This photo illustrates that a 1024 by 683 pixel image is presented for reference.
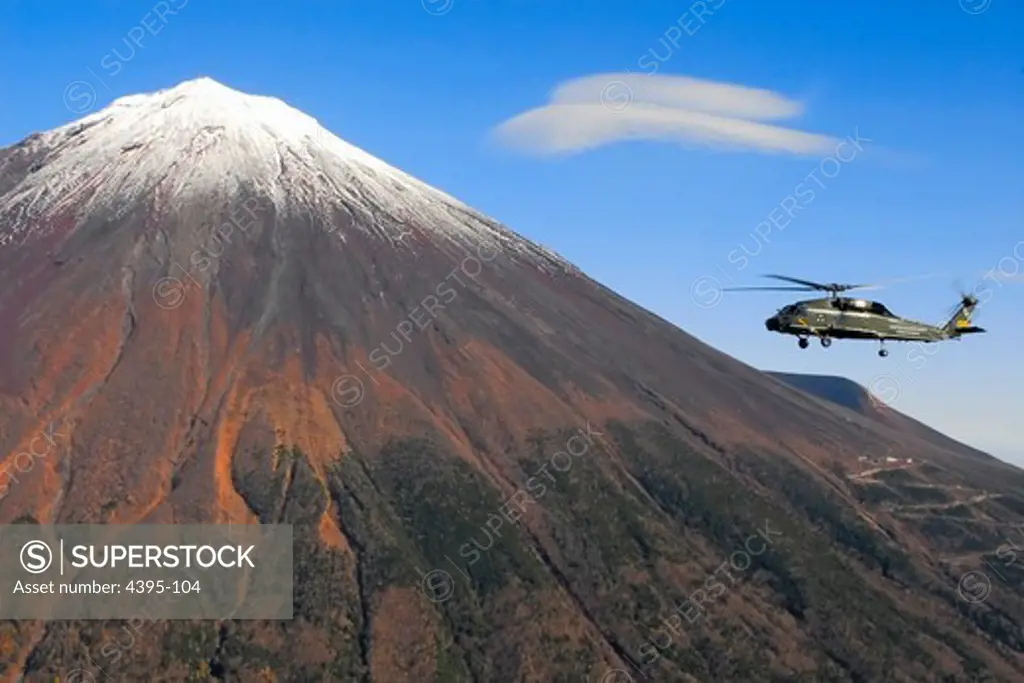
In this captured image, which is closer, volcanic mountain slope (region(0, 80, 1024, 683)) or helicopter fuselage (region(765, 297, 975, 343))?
helicopter fuselage (region(765, 297, 975, 343))

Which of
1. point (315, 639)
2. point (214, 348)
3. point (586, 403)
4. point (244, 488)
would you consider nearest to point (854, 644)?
point (586, 403)

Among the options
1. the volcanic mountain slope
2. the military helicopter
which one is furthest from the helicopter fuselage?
the volcanic mountain slope

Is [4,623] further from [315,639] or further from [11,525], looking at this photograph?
[315,639]

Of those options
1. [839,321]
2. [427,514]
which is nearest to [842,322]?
[839,321]

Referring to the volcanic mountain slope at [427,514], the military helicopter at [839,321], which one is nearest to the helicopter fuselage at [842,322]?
the military helicopter at [839,321]

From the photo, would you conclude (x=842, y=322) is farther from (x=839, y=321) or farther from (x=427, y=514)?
(x=427, y=514)

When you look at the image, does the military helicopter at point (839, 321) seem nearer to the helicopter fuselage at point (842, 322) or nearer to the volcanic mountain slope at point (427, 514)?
the helicopter fuselage at point (842, 322)

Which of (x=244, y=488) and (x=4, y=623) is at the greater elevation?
(x=244, y=488)

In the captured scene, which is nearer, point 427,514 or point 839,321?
point 839,321

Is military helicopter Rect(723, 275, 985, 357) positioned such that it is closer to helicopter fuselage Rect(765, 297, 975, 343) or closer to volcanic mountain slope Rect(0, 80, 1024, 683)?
helicopter fuselage Rect(765, 297, 975, 343)

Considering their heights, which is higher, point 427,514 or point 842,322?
point 427,514

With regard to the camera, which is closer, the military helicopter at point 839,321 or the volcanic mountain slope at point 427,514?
the military helicopter at point 839,321
